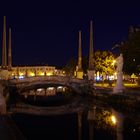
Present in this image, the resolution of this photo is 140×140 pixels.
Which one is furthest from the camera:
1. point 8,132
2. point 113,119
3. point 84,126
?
point 113,119

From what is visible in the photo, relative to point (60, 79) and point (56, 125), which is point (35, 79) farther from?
point (56, 125)

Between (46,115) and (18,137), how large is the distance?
78.2 feet

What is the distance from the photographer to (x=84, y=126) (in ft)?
110

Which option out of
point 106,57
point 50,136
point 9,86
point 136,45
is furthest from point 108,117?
point 106,57

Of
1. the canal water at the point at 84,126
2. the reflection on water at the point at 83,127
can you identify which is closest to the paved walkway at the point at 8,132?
the reflection on water at the point at 83,127

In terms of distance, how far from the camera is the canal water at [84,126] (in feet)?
94.3

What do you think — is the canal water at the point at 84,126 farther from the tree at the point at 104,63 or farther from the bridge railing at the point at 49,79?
the tree at the point at 104,63

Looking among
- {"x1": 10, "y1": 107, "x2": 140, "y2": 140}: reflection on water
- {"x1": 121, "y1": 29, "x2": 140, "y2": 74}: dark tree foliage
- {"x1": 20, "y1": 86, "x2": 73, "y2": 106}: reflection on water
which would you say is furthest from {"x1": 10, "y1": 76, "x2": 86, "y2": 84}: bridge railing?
{"x1": 10, "y1": 107, "x2": 140, "y2": 140}: reflection on water

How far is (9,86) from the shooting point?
66375 millimetres

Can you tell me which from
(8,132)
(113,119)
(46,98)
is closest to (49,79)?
(46,98)

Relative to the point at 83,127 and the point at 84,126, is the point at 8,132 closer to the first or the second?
the point at 83,127

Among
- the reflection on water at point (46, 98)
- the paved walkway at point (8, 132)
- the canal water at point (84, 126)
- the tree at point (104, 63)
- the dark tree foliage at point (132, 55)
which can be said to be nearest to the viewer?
the paved walkway at point (8, 132)

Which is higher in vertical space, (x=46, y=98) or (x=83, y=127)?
(x=46, y=98)

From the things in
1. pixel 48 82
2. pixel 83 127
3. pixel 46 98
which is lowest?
pixel 83 127
